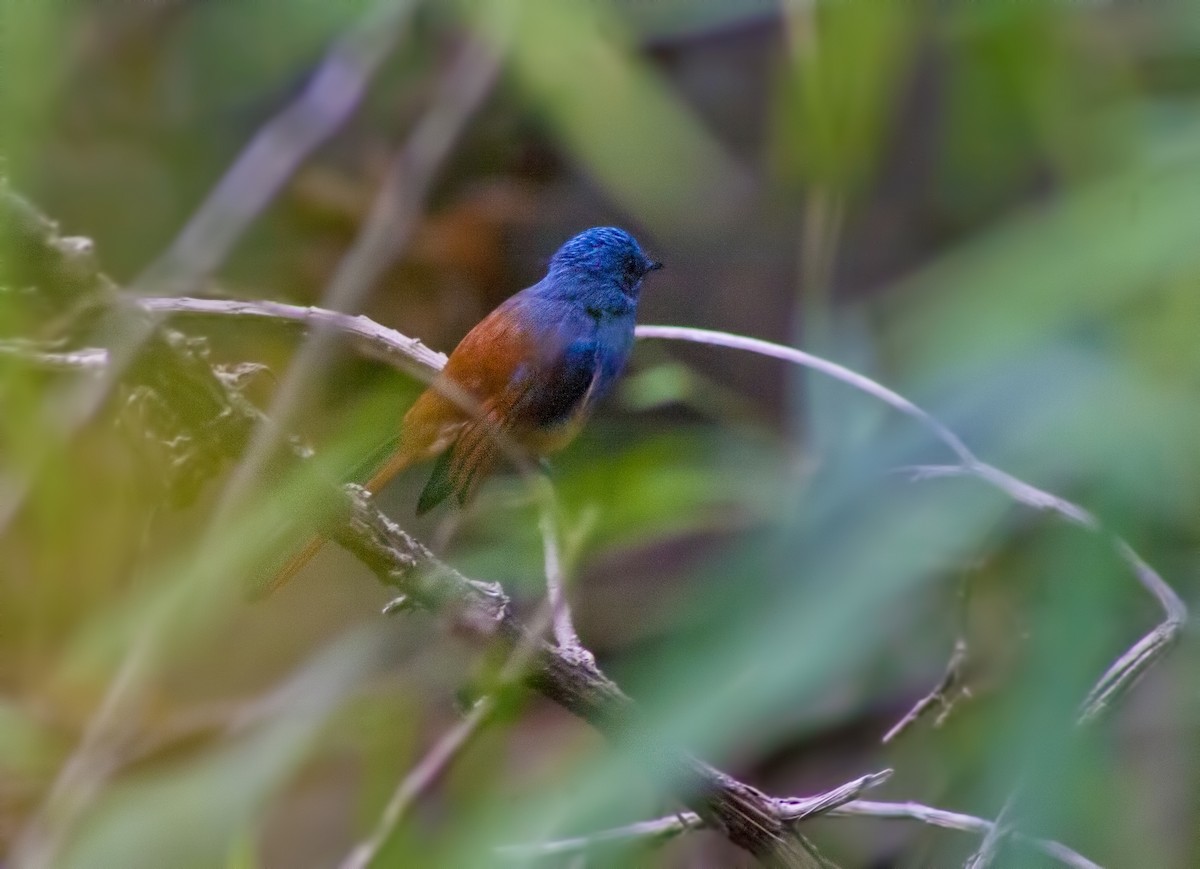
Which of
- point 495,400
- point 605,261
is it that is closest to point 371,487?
point 495,400

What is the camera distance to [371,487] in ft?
2.35

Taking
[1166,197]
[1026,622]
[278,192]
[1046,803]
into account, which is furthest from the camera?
[278,192]

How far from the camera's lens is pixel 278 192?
4.55ft

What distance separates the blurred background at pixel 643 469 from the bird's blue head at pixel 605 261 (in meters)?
0.11

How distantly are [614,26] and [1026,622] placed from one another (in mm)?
868

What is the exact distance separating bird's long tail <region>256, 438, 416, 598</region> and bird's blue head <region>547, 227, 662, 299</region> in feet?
0.55

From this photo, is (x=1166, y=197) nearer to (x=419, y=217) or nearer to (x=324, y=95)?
(x=419, y=217)

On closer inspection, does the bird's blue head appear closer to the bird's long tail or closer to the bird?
the bird

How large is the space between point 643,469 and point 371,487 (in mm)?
374

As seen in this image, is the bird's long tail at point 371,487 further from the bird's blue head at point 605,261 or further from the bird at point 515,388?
the bird's blue head at point 605,261

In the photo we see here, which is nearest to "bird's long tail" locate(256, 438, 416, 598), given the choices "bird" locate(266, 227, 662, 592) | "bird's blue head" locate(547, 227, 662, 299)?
"bird" locate(266, 227, 662, 592)

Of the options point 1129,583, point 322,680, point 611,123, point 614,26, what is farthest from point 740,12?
point 322,680

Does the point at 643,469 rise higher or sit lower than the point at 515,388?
higher

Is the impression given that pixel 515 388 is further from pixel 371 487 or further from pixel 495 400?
pixel 371 487
